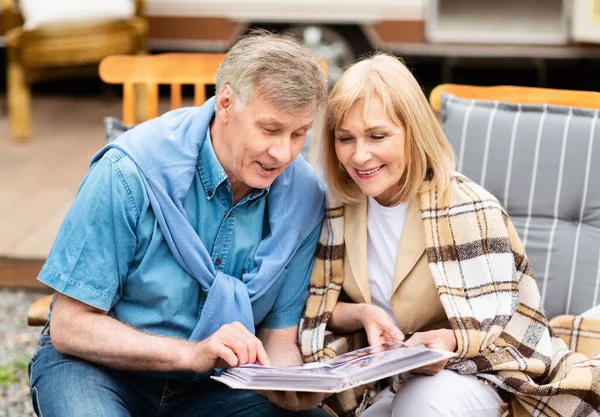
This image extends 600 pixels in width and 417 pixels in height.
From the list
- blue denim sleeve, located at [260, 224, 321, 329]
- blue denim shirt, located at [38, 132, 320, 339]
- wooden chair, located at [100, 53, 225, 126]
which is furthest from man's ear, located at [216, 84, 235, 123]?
wooden chair, located at [100, 53, 225, 126]

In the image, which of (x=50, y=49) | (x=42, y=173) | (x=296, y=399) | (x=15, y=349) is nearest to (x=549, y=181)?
(x=296, y=399)

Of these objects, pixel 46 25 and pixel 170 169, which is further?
pixel 46 25

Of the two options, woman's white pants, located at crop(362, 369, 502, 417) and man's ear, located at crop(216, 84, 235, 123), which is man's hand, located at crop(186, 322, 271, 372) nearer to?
woman's white pants, located at crop(362, 369, 502, 417)

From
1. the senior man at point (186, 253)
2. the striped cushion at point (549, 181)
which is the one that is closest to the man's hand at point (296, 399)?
the senior man at point (186, 253)

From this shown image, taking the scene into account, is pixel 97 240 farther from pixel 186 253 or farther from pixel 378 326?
pixel 378 326

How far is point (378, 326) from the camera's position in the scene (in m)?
2.18

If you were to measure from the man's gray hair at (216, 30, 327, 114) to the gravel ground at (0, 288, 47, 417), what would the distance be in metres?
1.74

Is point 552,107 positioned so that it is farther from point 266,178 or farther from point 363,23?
point 363,23

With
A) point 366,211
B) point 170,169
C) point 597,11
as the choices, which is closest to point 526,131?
point 366,211

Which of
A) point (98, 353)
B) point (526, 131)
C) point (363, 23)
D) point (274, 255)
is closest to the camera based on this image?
point (98, 353)

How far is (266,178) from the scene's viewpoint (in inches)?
84.0

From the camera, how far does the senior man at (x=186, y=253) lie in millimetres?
2029

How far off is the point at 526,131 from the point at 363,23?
390 cm

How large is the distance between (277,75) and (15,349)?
2.21 meters
